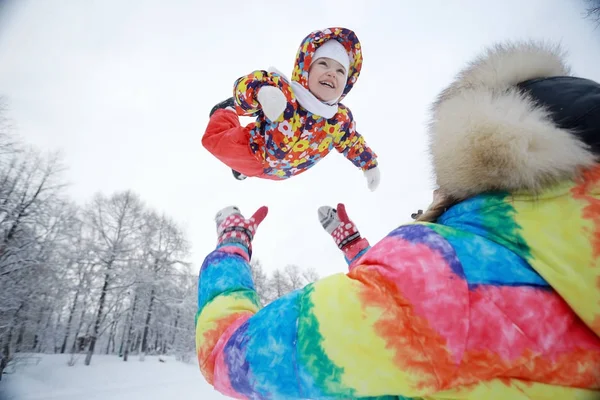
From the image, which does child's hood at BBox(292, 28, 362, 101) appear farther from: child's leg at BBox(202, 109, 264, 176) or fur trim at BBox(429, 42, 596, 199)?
fur trim at BBox(429, 42, 596, 199)

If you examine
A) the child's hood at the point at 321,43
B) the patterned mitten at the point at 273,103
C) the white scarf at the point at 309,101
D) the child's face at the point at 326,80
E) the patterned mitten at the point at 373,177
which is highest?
the child's hood at the point at 321,43

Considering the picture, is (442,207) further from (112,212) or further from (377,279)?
(112,212)

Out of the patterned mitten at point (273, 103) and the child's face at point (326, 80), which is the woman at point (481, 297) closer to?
the patterned mitten at point (273, 103)

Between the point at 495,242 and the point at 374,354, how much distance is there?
299 millimetres

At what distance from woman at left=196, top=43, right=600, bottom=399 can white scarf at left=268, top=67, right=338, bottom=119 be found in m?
1.47

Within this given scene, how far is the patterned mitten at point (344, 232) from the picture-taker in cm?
169

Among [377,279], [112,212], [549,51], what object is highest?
[112,212]

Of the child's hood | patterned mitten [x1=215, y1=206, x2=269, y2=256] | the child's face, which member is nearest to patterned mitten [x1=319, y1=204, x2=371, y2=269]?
patterned mitten [x1=215, y1=206, x2=269, y2=256]

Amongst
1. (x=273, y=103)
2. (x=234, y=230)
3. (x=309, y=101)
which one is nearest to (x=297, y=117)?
(x=309, y=101)

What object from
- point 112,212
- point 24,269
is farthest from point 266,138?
point 112,212

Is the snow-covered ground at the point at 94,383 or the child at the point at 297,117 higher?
the child at the point at 297,117

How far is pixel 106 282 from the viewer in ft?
37.6

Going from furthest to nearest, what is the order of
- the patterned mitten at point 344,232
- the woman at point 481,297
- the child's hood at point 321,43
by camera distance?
the child's hood at point 321,43
the patterned mitten at point 344,232
the woman at point 481,297

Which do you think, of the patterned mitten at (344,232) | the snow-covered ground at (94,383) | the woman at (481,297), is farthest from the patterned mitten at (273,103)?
the snow-covered ground at (94,383)
